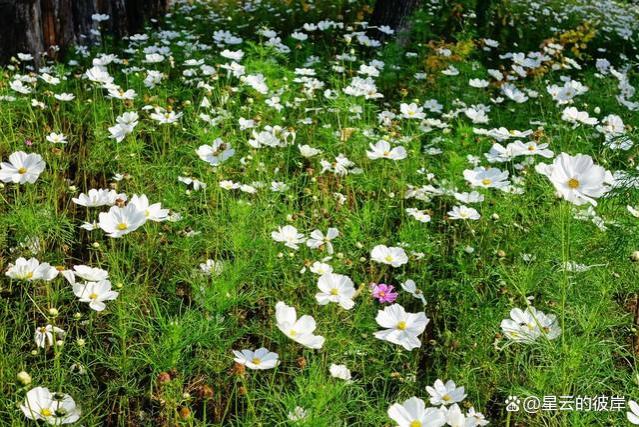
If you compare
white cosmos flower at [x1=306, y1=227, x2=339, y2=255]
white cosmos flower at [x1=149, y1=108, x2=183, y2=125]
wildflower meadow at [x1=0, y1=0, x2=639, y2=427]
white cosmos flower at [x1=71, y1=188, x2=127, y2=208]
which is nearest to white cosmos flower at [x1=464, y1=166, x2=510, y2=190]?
wildflower meadow at [x1=0, y1=0, x2=639, y2=427]

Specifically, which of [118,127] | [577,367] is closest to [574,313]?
[577,367]

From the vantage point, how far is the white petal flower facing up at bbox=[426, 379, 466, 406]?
5.40 feet

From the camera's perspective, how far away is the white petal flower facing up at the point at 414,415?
4.51ft

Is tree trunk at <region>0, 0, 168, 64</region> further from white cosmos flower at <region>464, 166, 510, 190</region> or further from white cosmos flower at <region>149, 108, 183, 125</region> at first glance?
white cosmos flower at <region>464, 166, 510, 190</region>

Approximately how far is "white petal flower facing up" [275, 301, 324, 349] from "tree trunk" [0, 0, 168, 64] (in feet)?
9.95

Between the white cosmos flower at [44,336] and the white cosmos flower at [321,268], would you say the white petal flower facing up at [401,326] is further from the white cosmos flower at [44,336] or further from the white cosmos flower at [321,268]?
the white cosmos flower at [44,336]

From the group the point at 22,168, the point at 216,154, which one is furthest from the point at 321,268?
the point at 22,168

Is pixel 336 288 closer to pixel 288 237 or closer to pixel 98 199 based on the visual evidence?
pixel 288 237

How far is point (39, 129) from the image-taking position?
3.26 meters

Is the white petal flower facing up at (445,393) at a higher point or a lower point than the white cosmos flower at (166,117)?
lower

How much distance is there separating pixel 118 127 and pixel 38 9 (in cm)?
192

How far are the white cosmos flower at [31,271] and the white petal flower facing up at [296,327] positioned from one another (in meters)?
0.66

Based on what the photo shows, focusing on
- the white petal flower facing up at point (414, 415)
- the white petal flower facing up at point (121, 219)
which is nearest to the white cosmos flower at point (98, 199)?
the white petal flower facing up at point (121, 219)

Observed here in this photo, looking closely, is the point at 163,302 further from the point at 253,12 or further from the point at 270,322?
the point at 253,12
